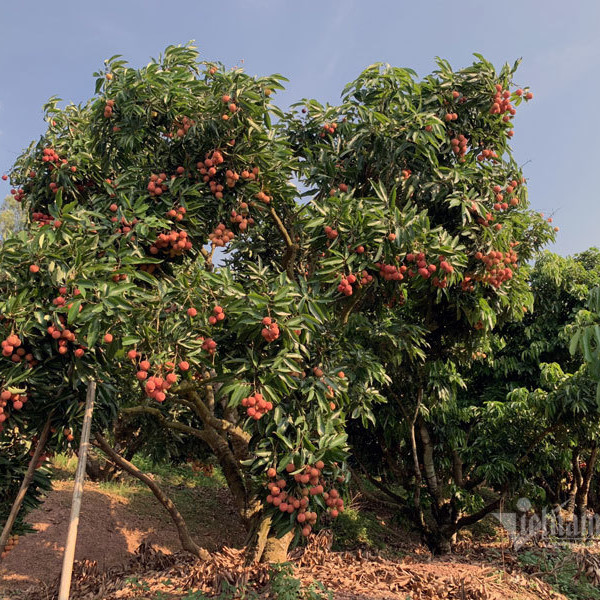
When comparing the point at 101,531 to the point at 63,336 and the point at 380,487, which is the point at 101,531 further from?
the point at 63,336

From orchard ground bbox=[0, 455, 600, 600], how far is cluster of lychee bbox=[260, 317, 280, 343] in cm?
267

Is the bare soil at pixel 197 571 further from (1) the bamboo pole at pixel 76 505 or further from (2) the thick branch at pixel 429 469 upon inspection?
(1) the bamboo pole at pixel 76 505

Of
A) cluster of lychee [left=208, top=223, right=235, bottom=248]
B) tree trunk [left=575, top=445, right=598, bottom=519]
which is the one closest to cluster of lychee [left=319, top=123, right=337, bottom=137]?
cluster of lychee [left=208, top=223, right=235, bottom=248]

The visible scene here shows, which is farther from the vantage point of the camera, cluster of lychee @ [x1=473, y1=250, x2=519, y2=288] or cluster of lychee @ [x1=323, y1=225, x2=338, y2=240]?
cluster of lychee @ [x1=473, y1=250, x2=519, y2=288]

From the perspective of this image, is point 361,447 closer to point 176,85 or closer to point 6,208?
point 176,85

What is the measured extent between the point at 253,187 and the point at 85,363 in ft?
7.34

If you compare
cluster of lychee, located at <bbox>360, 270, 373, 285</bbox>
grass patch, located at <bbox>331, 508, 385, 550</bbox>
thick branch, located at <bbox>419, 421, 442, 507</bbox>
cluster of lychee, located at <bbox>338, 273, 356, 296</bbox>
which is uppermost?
cluster of lychee, located at <bbox>360, 270, 373, 285</bbox>

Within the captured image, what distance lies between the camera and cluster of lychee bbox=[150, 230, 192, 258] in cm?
484

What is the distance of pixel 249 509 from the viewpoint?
638cm

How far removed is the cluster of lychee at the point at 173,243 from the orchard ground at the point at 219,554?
322cm

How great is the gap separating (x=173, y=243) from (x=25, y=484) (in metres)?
2.36

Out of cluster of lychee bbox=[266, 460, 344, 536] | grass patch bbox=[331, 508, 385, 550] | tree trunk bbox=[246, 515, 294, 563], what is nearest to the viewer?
cluster of lychee bbox=[266, 460, 344, 536]

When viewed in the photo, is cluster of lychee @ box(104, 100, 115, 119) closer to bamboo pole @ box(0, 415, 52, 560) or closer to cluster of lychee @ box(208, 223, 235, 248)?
cluster of lychee @ box(208, 223, 235, 248)

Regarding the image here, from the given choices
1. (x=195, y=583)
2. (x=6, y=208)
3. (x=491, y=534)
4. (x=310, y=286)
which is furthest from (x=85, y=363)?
(x=6, y=208)
